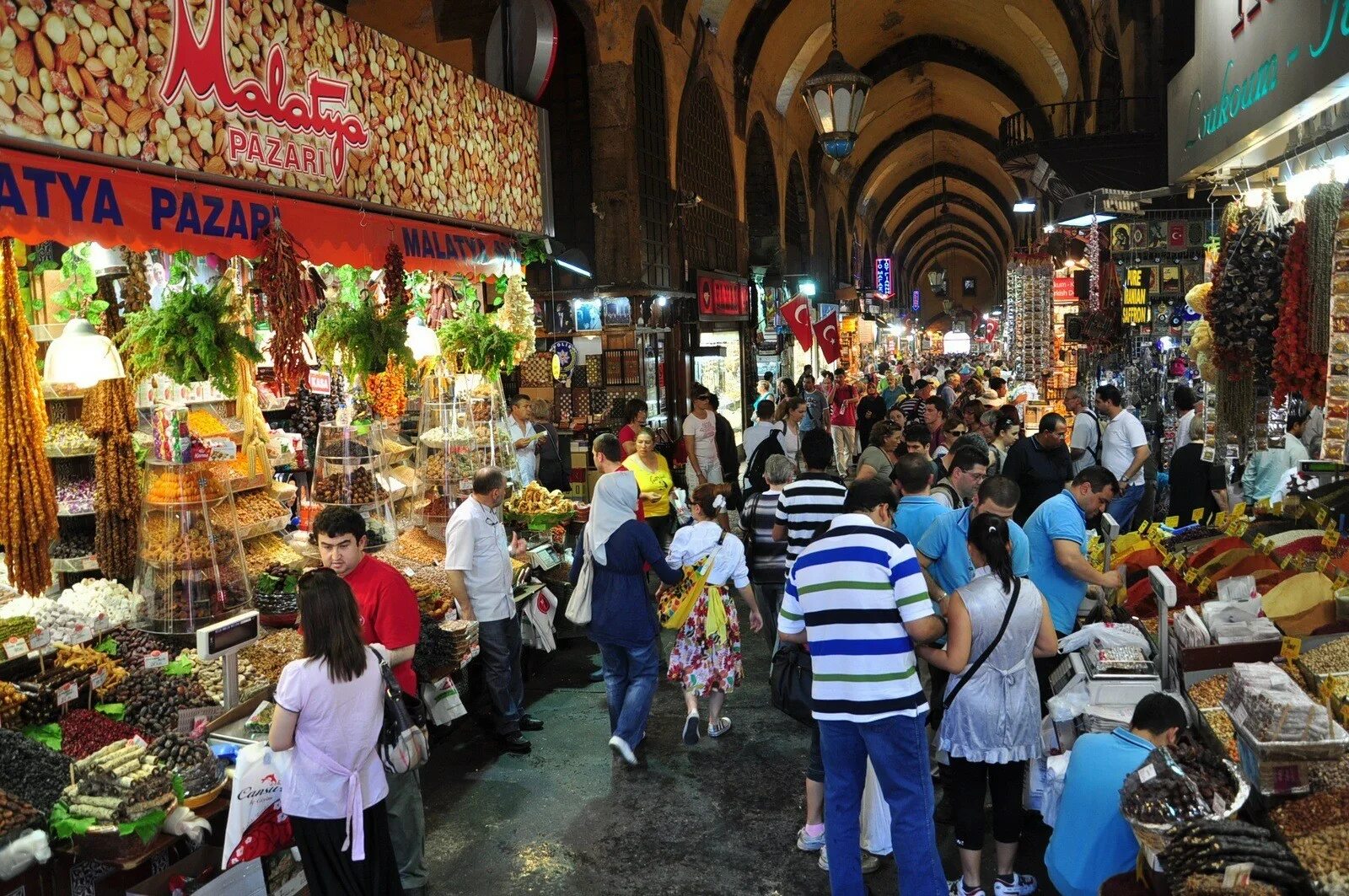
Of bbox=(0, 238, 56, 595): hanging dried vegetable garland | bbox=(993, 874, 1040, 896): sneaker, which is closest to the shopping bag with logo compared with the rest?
bbox=(993, 874, 1040, 896): sneaker

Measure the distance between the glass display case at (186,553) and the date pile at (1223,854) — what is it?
4563 mm

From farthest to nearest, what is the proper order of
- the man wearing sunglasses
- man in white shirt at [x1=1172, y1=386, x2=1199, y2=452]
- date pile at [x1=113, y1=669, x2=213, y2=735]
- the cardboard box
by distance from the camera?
man in white shirt at [x1=1172, y1=386, x2=1199, y2=452] < the man wearing sunglasses < date pile at [x1=113, y1=669, x2=213, y2=735] < the cardboard box

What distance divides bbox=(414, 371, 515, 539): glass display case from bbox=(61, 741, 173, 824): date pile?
373 centimetres

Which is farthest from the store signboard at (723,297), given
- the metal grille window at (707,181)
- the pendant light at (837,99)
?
the pendant light at (837,99)

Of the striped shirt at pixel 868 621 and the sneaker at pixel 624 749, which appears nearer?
the striped shirt at pixel 868 621

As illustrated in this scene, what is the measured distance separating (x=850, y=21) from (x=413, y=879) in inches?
777

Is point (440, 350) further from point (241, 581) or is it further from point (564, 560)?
point (241, 581)

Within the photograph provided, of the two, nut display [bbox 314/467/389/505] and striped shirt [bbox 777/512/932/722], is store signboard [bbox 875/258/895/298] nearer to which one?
nut display [bbox 314/467/389/505]

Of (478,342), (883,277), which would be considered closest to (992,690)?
(478,342)

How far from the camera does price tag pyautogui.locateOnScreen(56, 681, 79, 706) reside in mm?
4469

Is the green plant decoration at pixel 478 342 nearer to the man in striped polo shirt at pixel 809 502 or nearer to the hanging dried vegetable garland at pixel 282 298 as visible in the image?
the hanging dried vegetable garland at pixel 282 298

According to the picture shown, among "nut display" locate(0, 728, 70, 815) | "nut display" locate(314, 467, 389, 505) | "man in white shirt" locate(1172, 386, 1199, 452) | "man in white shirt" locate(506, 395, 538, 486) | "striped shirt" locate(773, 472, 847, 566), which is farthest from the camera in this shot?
"man in white shirt" locate(506, 395, 538, 486)

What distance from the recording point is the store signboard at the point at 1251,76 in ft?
11.7

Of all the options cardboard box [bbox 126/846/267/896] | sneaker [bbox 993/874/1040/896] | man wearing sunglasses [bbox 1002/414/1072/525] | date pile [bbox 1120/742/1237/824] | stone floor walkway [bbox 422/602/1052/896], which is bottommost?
stone floor walkway [bbox 422/602/1052/896]
